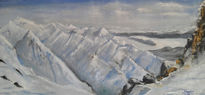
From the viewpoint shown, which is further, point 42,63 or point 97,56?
point 97,56

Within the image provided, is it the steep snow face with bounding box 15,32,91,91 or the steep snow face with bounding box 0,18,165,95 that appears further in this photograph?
the steep snow face with bounding box 0,18,165,95

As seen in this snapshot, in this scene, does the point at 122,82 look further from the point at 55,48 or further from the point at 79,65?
the point at 55,48

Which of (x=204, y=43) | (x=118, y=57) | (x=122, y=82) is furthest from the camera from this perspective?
(x=118, y=57)

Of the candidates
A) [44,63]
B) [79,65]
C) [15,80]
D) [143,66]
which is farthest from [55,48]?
[15,80]

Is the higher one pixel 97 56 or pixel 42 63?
pixel 42 63
